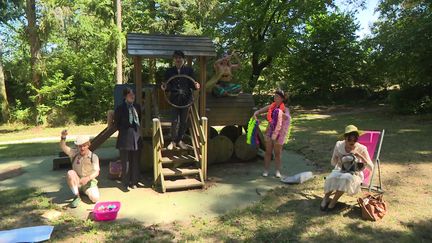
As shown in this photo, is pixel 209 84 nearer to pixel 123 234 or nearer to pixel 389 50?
pixel 123 234

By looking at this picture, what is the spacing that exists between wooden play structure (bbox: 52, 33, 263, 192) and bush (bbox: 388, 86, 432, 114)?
11.1 metres

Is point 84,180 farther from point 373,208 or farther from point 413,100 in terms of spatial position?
point 413,100

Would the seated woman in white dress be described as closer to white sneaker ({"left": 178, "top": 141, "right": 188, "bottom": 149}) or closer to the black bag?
the black bag

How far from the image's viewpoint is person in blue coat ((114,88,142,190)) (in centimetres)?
649

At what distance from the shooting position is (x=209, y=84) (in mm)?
8570

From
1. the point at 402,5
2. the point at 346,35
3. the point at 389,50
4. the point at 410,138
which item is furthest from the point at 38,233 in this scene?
the point at 346,35

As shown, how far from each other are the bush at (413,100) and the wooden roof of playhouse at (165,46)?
12538 millimetres

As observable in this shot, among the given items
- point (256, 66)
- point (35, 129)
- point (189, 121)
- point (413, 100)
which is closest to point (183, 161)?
point (189, 121)

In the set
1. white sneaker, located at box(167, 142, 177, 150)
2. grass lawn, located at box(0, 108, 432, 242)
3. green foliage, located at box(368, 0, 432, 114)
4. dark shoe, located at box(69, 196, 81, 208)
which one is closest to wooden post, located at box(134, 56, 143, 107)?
white sneaker, located at box(167, 142, 177, 150)

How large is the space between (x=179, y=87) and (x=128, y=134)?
134cm

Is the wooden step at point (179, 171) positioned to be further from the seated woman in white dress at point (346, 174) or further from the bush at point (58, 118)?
the bush at point (58, 118)

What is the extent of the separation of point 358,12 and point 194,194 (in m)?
21.7

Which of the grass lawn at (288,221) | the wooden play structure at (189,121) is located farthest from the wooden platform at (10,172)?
the wooden play structure at (189,121)

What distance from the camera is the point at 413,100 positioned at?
16.9 metres
